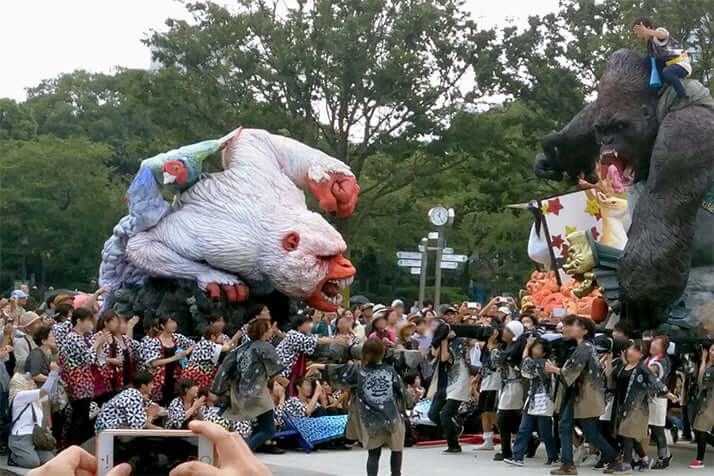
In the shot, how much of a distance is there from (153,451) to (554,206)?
1682 centimetres

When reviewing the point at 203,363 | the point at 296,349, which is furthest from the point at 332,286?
the point at 203,363

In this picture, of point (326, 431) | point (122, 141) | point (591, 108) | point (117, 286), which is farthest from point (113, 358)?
point (122, 141)

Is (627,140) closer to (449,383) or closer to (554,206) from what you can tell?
(449,383)

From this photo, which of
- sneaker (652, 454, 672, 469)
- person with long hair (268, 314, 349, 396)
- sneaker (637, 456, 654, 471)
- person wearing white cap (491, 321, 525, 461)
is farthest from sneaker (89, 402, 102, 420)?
sneaker (652, 454, 672, 469)

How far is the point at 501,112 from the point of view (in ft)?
95.2

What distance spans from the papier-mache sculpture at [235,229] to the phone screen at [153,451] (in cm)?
1224

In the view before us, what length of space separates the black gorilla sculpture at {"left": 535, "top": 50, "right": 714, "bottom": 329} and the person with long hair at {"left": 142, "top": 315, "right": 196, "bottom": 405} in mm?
5388

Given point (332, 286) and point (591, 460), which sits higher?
point (332, 286)

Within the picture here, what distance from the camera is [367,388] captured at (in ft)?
32.4

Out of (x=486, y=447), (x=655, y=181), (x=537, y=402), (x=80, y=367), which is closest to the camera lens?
(x=80, y=367)

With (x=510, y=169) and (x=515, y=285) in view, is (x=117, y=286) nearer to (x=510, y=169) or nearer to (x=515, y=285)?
(x=510, y=169)

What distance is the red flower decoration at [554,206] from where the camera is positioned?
19.4 meters

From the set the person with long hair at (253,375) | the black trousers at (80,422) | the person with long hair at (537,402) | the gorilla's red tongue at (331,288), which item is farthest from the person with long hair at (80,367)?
the gorilla's red tongue at (331,288)

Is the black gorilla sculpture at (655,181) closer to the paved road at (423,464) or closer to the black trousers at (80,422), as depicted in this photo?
the paved road at (423,464)
